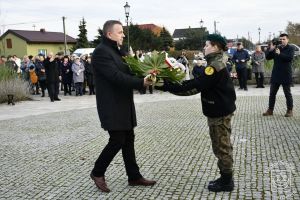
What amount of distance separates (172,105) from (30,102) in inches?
233

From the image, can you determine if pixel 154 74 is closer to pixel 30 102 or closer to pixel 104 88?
pixel 104 88

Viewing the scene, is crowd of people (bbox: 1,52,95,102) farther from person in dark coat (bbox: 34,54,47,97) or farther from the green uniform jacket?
the green uniform jacket

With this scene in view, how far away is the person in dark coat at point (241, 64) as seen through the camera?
17812 mm

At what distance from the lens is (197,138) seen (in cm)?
825

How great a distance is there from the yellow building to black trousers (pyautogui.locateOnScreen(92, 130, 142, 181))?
200 ft

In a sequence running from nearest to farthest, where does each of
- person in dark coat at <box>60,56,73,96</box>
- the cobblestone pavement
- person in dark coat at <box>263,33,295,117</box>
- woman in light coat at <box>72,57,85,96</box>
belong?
the cobblestone pavement, person in dark coat at <box>263,33,295,117</box>, woman in light coat at <box>72,57,85,96</box>, person in dark coat at <box>60,56,73,96</box>

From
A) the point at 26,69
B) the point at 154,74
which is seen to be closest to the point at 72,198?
the point at 154,74

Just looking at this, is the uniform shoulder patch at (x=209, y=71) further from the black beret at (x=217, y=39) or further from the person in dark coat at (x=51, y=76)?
the person in dark coat at (x=51, y=76)

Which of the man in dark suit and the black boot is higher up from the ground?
the man in dark suit

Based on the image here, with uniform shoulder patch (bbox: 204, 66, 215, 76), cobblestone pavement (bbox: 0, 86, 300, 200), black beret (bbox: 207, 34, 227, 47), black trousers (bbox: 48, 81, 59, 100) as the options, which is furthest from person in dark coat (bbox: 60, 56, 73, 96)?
uniform shoulder patch (bbox: 204, 66, 215, 76)

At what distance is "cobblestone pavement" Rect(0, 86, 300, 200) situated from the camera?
5.20m

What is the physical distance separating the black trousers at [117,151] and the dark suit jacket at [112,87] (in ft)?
0.44

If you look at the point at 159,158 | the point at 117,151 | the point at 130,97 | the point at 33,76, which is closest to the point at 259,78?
the point at 33,76

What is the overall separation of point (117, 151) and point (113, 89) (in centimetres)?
74
